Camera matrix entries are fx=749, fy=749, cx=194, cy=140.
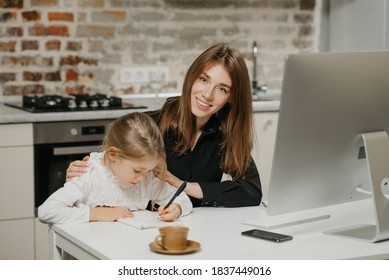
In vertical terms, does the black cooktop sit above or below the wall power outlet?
below

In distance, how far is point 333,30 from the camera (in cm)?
A: 521

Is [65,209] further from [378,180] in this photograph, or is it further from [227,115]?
[378,180]

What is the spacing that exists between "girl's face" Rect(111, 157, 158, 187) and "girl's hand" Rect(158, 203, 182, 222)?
0.12 metres

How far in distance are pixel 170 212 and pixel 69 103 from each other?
5.91 ft

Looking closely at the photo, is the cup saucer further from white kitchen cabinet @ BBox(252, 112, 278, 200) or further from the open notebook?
white kitchen cabinet @ BBox(252, 112, 278, 200)

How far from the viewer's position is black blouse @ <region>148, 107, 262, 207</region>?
8.75 feet

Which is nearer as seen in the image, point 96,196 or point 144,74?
point 96,196

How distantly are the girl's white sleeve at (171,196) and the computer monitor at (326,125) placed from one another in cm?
39

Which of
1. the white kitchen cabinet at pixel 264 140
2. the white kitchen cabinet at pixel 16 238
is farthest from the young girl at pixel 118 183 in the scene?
the white kitchen cabinet at pixel 264 140

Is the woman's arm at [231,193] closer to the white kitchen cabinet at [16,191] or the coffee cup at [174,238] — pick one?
the coffee cup at [174,238]

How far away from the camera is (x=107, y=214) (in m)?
2.32

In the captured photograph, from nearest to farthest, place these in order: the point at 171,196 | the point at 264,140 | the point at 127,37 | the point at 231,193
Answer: the point at 171,196 < the point at 231,193 < the point at 264,140 < the point at 127,37

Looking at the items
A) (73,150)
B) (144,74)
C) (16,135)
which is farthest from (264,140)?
(16,135)

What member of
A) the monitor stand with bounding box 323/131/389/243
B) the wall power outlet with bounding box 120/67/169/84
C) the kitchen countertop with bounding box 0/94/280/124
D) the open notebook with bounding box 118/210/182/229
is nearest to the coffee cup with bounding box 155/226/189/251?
the open notebook with bounding box 118/210/182/229
